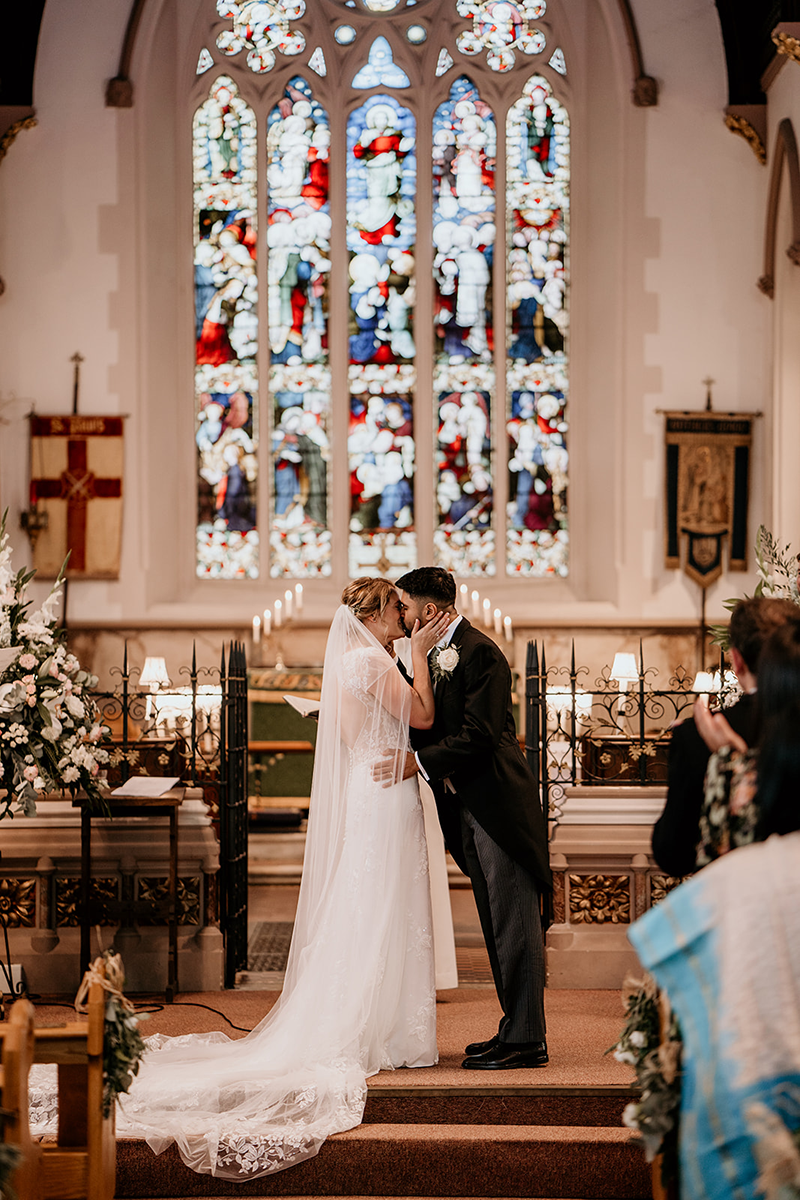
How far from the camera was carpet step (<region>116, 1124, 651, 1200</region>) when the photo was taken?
3633 mm

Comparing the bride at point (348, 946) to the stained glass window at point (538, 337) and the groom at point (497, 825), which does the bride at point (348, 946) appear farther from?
the stained glass window at point (538, 337)

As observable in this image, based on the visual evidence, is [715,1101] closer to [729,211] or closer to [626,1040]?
[626,1040]

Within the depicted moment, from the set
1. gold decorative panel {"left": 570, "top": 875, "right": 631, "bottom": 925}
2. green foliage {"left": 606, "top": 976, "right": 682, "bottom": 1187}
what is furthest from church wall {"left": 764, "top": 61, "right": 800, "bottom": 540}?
green foliage {"left": 606, "top": 976, "right": 682, "bottom": 1187}

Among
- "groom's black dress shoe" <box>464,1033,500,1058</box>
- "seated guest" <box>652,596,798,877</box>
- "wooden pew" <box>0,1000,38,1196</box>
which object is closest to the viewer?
"wooden pew" <box>0,1000,38,1196</box>

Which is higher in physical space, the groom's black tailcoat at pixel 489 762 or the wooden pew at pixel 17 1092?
the groom's black tailcoat at pixel 489 762

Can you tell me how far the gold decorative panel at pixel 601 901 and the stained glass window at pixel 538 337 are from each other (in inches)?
206

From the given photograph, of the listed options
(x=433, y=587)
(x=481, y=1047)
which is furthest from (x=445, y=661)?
(x=481, y=1047)

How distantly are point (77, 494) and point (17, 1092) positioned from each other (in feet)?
25.7

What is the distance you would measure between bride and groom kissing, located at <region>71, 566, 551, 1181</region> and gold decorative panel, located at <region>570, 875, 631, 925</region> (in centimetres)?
127

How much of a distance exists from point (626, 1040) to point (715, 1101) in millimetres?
683

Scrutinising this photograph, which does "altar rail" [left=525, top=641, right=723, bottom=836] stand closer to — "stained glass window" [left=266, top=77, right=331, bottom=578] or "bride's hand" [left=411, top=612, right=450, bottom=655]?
"bride's hand" [left=411, top=612, right=450, bottom=655]

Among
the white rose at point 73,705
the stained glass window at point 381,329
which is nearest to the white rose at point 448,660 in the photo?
the white rose at point 73,705

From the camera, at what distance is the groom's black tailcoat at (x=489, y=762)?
403cm

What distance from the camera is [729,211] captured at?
9992 mm
